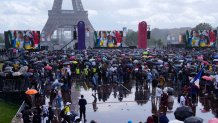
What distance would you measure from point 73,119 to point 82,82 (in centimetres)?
1454

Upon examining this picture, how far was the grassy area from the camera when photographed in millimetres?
18297

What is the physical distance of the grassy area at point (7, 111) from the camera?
18297 millimetres

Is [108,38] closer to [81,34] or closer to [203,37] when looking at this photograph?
[81,34]

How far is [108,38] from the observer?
67.2 meters

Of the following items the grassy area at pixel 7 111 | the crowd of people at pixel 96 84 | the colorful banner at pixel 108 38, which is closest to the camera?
the crowd of people at pixel 96 84

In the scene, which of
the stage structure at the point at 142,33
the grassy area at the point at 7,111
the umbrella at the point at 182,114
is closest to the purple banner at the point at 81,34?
A: the stage structure at the point at 142,33

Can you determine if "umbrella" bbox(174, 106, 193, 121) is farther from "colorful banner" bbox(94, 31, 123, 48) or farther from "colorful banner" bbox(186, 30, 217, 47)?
"colorful banner" bbox(186, 30, 217, 47)

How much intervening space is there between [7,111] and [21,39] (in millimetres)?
42543

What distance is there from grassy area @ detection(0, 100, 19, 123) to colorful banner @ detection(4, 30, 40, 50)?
40596mm

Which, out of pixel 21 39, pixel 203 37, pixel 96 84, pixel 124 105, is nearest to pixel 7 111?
pixel 124 105

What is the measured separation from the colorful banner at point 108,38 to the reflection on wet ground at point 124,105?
4113 centimetres

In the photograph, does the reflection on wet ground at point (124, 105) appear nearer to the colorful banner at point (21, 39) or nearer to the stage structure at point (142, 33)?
the colorful banner at point (21, 39)

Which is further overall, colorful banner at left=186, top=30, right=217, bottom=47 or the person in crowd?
colorful banner at left=186, top=30, right=217, bottom=47

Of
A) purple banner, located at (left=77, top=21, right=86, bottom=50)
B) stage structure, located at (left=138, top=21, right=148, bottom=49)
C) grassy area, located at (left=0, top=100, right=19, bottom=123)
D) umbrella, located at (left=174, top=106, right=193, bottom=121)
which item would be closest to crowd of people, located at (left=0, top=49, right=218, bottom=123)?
grassy area, located at (left=0, top=100, right=19, bottom=123)
